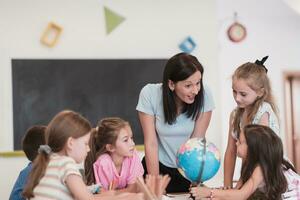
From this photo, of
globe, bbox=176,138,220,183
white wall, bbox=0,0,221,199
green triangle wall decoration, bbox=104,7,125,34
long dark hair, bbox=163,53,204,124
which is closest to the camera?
globe, bbox=176,138,220,183

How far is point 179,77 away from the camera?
7.54 ft

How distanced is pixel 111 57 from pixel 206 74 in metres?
1.08

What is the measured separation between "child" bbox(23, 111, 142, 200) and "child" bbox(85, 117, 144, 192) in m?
0.40

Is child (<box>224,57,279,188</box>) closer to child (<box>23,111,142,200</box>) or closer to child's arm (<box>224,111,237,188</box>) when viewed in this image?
child's arm (<box>224,111,237,188</box>)

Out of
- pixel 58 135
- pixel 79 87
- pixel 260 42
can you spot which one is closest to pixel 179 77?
pixel 58 135

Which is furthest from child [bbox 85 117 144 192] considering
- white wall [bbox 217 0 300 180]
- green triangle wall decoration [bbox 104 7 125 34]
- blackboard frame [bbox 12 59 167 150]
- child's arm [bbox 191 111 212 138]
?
white wall [bbox 217 0 300 180]

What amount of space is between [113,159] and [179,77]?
1.76 feet

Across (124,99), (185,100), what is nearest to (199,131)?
(185,100)

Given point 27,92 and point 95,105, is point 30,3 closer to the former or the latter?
point 27,92

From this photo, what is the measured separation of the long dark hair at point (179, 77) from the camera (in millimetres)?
2279

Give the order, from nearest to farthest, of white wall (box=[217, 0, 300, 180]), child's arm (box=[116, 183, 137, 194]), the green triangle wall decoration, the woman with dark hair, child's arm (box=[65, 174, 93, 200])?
1. child's arm (box=[65, 174, 93, 200])
2. child's arm (box=[116, 183, 137, 194])
3. the woman with dark hair
4. the green triangle wall decoration
5. white wall (box=[217, 0, 300, 180])

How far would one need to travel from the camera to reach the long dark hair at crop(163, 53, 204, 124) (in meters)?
2.28

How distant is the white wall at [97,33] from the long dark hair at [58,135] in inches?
118

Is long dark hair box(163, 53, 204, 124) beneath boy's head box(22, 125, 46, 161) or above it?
above
